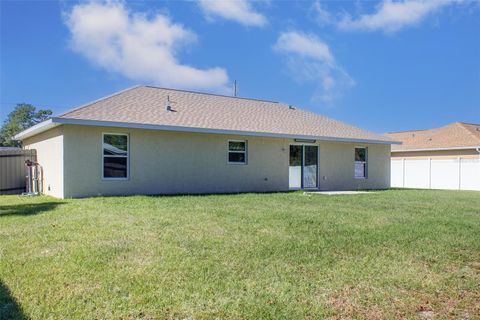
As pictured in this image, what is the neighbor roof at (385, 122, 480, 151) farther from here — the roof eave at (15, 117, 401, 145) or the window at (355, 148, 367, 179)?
the roof eave at (15, 117, 401, 145)

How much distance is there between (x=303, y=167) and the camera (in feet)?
59.6

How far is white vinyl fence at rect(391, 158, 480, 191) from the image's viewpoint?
23719 mm

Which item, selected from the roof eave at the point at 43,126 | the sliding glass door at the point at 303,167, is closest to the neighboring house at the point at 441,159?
the sliding glass door at the point at 303,167

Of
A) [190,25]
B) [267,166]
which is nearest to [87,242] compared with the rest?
[267,166]

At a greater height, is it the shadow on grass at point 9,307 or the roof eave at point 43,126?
the roof eave at point 43,126

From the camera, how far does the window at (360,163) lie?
2009cm

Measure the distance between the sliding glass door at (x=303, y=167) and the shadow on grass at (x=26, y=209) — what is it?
10.5 meters

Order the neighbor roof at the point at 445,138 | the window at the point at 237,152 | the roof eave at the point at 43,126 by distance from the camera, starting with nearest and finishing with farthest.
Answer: the roof eave at the point at 43,126
the window at the point at 237,152
the neighbor roof at the point at 445,138

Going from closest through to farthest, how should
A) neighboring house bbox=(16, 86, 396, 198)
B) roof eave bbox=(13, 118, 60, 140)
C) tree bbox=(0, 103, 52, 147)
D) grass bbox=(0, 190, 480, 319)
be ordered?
1. grass bbox=(0, 190, 480, 319)
2. roof eave bbox=(13, 118, 60, 140)
3. neighboring house bbox=(16, 86, 396, 198)
4. tree bbox=(0, 103, 52, 147)

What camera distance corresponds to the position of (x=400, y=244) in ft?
20.8

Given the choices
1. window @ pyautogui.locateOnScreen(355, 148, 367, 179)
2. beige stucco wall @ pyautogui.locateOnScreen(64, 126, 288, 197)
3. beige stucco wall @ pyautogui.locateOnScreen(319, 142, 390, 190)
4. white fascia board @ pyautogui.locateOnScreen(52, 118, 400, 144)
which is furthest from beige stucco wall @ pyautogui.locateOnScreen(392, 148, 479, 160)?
beige stucco wall @ pyautogui.locateOnScreen(64, 126, 288, 197)

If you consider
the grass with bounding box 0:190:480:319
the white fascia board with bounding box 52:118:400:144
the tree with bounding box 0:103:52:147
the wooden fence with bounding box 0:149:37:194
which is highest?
the tree with bounding box 0:103:52:147

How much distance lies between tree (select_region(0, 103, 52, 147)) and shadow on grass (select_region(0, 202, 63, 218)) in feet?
155

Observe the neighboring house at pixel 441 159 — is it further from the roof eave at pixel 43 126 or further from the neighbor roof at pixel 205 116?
the roof eave at pixel 43 126
